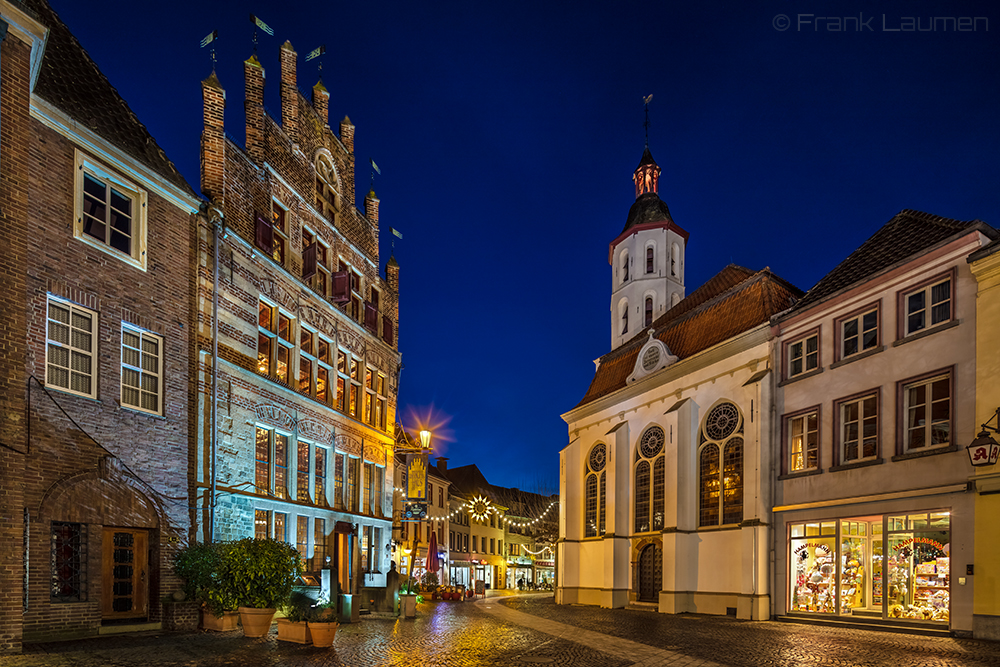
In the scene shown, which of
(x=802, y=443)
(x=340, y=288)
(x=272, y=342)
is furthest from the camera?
(x=340, y=288)

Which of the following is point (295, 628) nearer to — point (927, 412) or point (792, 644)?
point (792, 644)

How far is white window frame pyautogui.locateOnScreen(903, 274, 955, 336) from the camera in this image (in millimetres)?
18922

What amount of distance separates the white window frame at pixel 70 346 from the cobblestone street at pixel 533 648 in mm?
4519

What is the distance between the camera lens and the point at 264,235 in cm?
2239

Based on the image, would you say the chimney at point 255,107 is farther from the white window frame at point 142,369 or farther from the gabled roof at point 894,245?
the gabled roof at point 894,245

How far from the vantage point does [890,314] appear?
20.7 meters

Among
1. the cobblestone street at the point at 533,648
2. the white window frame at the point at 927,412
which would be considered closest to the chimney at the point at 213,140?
the cobblestone street at the point at 533,648

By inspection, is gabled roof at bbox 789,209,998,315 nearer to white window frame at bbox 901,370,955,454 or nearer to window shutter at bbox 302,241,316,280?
white window frame at bbox 901,370,955,454

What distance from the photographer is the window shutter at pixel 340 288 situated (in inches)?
1056

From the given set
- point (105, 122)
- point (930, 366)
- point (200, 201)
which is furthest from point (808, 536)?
point (105, 122)

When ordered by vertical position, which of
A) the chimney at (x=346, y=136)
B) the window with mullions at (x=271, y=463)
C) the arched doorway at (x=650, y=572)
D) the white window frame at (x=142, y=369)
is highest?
the chimney at (x=346, y=136)

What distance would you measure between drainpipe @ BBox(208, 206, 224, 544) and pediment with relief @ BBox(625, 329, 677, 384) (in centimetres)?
1838

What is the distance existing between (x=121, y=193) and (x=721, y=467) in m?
21.0

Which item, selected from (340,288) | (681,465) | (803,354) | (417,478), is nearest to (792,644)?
(803,354)
